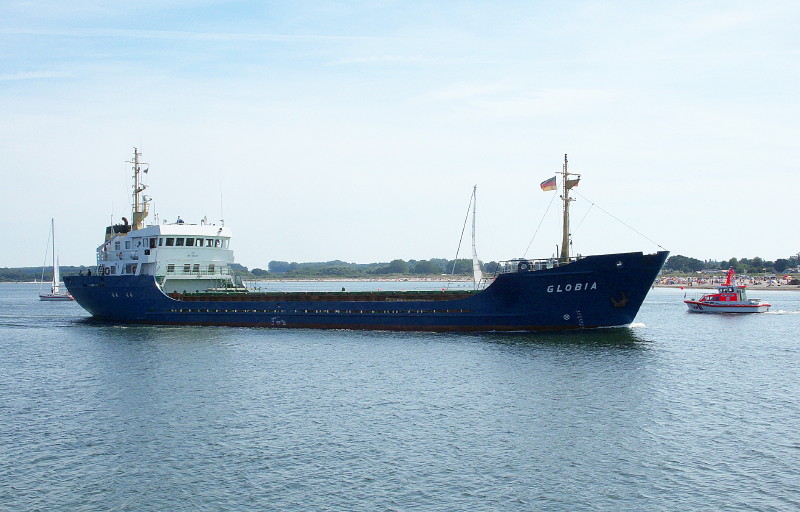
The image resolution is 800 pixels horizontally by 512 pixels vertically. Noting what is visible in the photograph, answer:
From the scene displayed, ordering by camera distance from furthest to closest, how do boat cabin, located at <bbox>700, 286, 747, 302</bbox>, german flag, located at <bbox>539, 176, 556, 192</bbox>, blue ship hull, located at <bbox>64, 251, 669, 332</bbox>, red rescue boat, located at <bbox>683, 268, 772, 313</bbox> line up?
boat cabin, located at <bbox>700, 286, 747, 302</bbox> → red rescue boat, located at <bbox>683, 268, 772, 313</bbox> → german flag, located at <bbox>539, 176, 556, 192</bbox> → blue ship hull, located at <bbox>64, 251, 669, 332</bbox>

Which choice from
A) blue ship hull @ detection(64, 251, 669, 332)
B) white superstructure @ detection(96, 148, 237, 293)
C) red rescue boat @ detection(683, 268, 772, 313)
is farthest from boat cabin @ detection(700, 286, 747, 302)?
white superstructure @ detection(96, 148, 237, 293)

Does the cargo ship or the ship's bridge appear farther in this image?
the ship's bridge

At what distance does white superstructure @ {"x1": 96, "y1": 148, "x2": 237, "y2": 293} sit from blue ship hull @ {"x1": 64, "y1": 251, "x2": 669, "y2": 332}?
1.93 m

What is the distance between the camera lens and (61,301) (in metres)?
116

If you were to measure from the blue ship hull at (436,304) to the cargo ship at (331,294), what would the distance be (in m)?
0.07

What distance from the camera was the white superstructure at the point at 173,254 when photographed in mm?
55188

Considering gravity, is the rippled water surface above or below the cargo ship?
below

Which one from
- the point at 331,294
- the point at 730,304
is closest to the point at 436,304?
the point at 331,294

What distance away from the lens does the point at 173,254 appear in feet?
182

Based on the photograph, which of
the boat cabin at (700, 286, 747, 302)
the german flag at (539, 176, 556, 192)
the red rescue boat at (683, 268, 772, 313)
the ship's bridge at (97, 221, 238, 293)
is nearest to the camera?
the german flag at (539, 176, 556, 192)

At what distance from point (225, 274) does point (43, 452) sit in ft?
125

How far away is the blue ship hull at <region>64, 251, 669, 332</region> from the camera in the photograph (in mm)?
41844

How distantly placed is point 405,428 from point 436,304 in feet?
76.8

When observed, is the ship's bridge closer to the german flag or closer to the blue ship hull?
the blue ship hull
